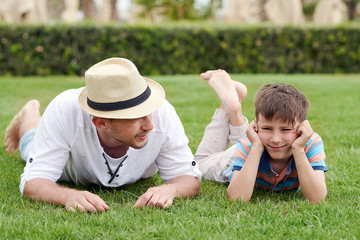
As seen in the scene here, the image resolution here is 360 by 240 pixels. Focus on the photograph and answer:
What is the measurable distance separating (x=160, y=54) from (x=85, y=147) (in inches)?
456

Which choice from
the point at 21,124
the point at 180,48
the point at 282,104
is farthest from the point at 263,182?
the point at 180,48

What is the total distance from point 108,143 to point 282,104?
121cm

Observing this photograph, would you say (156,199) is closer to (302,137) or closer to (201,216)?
(201,216)

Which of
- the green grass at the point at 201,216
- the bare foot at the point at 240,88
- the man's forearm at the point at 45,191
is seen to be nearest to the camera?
the green grass at the point at 201,216

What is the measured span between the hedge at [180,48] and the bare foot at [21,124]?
8745 millimetres

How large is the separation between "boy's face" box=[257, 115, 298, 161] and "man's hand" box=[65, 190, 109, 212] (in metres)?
1.14

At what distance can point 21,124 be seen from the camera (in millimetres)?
5145

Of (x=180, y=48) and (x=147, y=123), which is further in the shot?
(x=180, y=48)

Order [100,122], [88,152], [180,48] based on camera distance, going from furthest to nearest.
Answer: [180,48]
[88,152]
[100,122]

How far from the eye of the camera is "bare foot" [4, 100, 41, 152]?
508cm

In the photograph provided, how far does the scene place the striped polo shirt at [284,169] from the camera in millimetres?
3514

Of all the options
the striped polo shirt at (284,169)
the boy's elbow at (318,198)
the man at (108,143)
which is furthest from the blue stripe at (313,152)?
the man at (108,143)

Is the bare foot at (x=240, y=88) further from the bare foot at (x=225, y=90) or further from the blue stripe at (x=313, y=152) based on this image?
the blue stripe at (x=313, y=152)

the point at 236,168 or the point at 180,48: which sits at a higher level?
the point at 236,168
